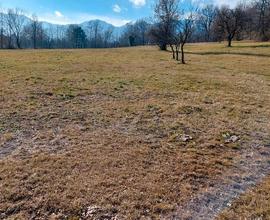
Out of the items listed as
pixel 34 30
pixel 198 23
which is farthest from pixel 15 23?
pixel 198 23

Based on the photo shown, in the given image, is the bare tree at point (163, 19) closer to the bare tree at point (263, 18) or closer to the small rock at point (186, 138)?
the bare tree at point (263, 18)

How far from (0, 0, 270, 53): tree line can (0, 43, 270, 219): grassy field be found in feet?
44.6

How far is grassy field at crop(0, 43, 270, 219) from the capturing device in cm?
401

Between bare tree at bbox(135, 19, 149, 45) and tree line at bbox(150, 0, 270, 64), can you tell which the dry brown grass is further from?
bare tree at bbox(135, 19, 149, 45)

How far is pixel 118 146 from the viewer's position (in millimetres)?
5863

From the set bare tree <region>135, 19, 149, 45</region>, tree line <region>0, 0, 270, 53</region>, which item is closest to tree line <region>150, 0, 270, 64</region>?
tree line <region>0, 0, 270, 53</region>

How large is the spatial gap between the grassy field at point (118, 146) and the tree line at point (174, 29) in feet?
44.6

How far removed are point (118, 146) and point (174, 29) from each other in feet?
88.7

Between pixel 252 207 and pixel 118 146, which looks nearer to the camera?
pixel 252 207

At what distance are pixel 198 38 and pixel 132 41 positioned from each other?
18.4m

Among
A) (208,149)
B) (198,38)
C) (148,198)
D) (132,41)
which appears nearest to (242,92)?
(208,149)

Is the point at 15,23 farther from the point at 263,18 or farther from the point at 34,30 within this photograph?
the point at 263,18

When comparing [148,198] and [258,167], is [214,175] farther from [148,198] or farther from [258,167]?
[148,198]

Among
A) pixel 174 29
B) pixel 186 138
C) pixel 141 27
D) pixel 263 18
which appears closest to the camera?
pixel 186 138
